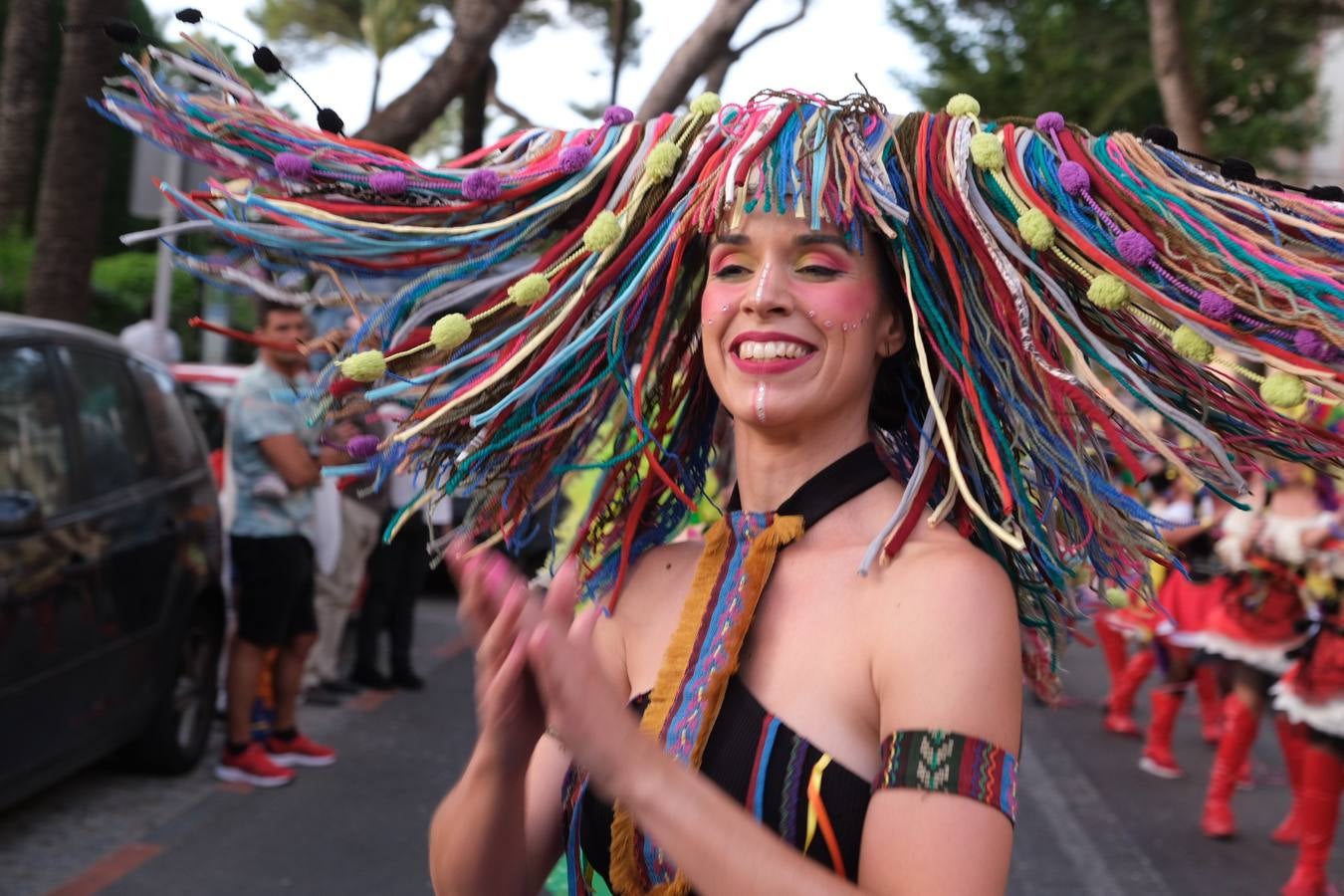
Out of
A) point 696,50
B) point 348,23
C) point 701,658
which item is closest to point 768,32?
point 696,50

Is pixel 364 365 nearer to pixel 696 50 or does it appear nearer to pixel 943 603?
pixel 943 603

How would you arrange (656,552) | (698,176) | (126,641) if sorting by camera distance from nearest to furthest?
(698,176) → (656,552) → (126,641)

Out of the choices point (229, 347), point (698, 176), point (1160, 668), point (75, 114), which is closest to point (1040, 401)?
point (698, 176)

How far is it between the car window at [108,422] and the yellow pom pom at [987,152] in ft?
13.3

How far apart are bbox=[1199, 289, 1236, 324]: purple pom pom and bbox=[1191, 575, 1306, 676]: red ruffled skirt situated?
452 centimetres

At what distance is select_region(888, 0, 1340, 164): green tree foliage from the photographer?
648 inches

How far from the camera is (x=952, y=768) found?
155 centimetres

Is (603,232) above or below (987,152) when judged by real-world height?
below

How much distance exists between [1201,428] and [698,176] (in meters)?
0.74

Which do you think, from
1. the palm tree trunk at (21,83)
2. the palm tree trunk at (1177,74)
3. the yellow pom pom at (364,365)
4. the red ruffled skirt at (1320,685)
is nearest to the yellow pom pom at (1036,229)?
the yellow pom pom at (364,365)

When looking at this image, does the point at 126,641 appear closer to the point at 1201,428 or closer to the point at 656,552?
the point at 656,552

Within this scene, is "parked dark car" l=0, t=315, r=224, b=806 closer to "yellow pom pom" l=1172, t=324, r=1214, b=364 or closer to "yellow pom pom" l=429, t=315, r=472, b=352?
"yellow pom pom" l=429, t=315, r=472, b=352

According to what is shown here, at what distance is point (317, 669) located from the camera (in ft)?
26.0

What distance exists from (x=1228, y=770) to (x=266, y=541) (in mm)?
4025
